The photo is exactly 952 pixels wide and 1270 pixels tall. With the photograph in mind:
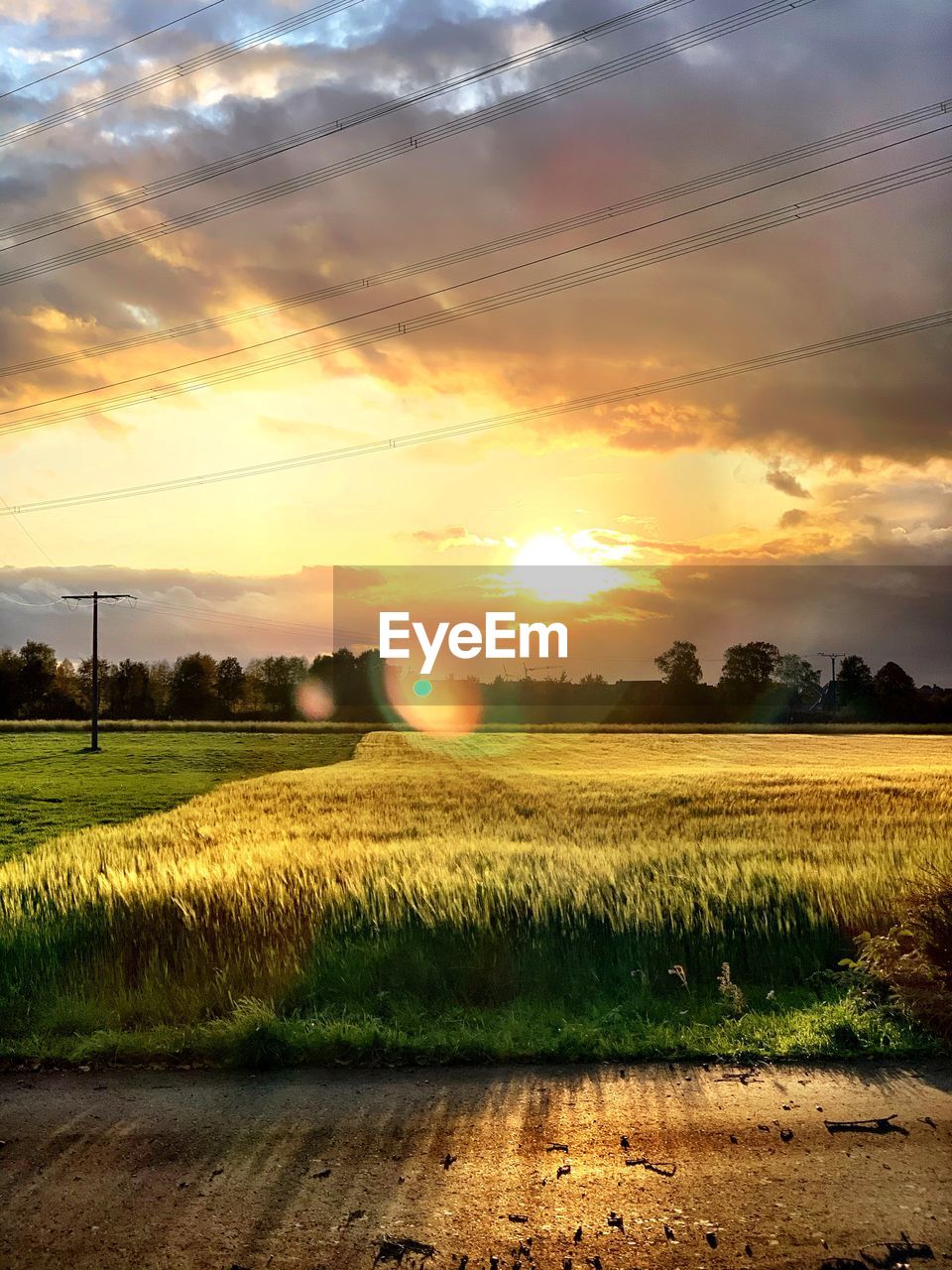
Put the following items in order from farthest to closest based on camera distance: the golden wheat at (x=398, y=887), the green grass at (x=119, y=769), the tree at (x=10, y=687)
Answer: the tree at (x=10, y=687) → the green grass at (x=119, y=769) → the golden wheat at (x=398, y=887)

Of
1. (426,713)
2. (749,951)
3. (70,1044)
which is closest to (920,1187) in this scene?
(749,951)

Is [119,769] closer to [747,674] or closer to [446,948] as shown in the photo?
[446,948]

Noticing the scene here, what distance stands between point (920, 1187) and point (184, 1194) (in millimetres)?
4026

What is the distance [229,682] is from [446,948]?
15173cm

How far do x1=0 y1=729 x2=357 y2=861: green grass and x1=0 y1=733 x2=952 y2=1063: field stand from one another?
13630 millimetres

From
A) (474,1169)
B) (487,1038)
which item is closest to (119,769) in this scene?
(487,1038)

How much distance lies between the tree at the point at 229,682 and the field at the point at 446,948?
141 meters

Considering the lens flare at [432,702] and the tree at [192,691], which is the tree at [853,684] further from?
the tree at [192,691]

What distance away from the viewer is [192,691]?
14450cm

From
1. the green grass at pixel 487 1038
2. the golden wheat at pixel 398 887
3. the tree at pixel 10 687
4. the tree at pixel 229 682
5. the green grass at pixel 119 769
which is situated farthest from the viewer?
the tree at pixel 229 682

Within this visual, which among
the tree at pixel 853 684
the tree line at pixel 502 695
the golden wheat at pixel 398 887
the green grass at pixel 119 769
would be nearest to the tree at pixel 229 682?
the tree line at pixel 502 695

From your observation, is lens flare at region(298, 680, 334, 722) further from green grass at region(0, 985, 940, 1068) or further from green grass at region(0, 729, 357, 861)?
green grass at region(0, 985, 940, 1068)

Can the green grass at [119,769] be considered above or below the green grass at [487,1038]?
below

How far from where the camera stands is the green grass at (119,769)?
32656mm
